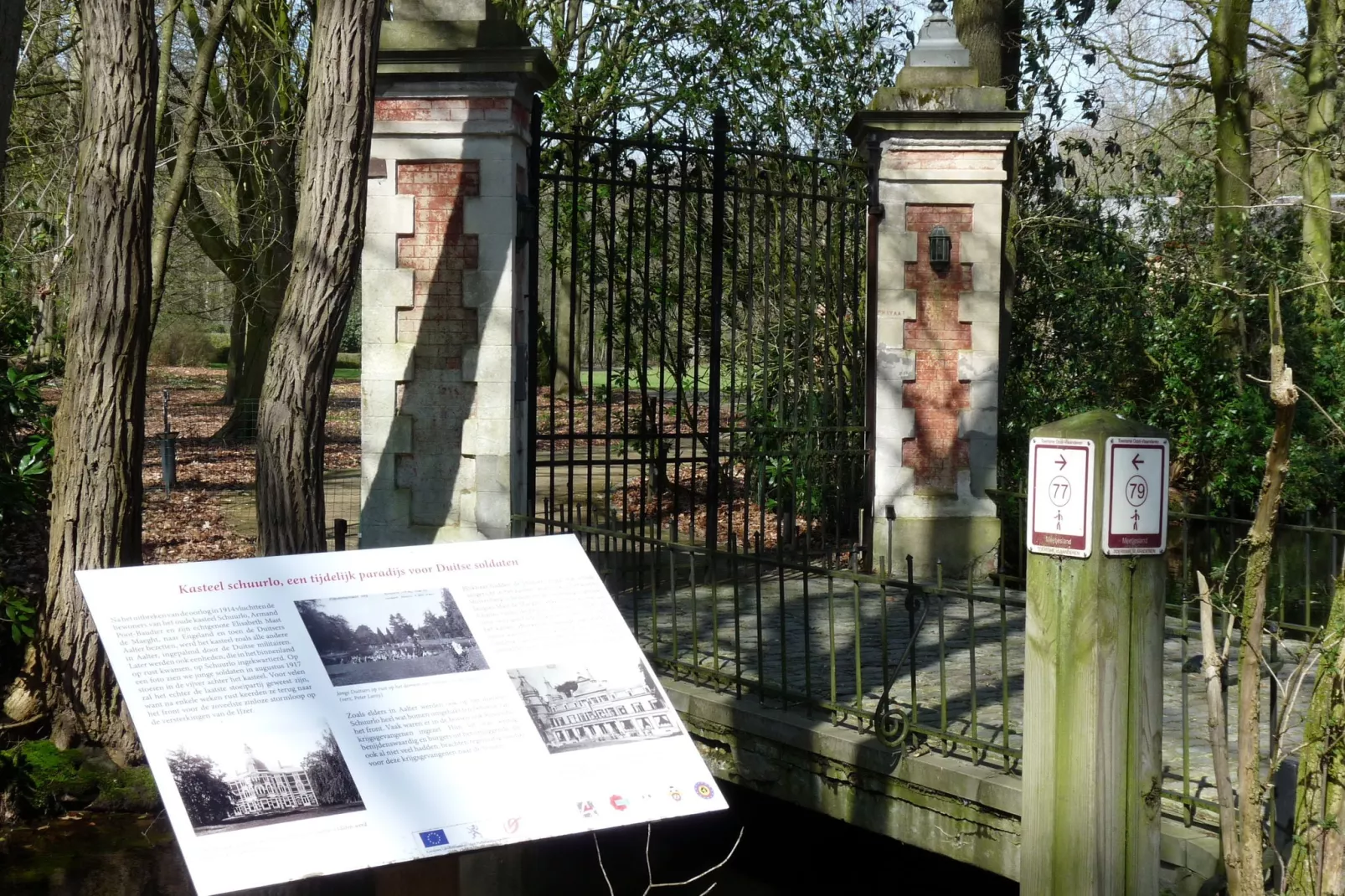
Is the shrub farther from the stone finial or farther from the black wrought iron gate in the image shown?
the stone finial

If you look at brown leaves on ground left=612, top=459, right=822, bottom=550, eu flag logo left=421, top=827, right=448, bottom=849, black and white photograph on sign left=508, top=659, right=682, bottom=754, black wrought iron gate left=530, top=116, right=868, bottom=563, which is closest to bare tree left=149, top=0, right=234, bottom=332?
black wrought iron gate left=530, top=116, right=868, bottom=563

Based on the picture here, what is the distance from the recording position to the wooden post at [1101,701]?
321 cm

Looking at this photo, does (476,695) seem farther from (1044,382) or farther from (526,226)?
(1044,382)

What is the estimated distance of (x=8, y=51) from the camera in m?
Answer: 6.24

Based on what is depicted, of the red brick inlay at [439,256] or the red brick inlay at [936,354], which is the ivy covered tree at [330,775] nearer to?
the red brick inlay at [439,256]

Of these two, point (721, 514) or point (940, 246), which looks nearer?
point (940, 246)

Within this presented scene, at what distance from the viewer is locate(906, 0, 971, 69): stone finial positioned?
31.5 ft

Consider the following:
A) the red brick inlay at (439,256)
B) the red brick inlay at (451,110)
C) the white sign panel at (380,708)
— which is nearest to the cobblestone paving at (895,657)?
the white sign panel at (380,708)

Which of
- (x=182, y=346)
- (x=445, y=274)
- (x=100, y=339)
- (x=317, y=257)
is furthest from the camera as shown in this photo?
(x=182, y=346)

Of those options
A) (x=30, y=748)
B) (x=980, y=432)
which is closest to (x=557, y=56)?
(x=980, y=432)

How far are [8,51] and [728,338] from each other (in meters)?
10.2

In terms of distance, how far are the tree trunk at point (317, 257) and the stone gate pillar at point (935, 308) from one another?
382 centimetres

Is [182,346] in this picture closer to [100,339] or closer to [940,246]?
[940,246]

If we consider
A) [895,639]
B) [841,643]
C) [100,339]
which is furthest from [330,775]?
[895,639]
